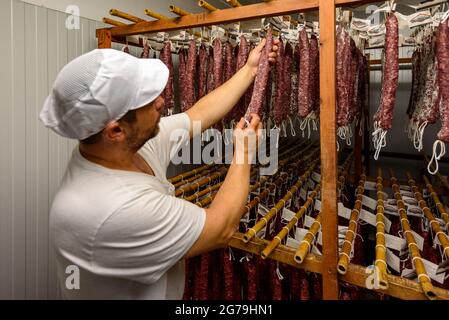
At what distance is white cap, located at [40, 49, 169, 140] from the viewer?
1.00 meters

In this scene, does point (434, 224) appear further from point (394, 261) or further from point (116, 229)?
point (116, 229)

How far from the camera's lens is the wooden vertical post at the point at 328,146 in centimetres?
133

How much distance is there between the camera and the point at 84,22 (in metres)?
2.48

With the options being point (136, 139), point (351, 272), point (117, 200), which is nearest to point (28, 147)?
point (136, 139)

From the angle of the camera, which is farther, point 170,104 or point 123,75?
point 170,104

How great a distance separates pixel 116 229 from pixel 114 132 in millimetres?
317

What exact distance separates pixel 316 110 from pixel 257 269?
93 centimetres

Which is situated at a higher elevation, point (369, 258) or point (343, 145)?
point (343, 145)

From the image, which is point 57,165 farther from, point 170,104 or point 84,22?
point 84,22

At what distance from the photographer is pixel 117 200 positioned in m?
1.02

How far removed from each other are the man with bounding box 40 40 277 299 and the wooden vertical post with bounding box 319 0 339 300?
0.37m

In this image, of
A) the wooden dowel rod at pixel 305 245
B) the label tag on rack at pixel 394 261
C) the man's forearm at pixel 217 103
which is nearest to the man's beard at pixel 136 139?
the man's forearm at pixel 217 103

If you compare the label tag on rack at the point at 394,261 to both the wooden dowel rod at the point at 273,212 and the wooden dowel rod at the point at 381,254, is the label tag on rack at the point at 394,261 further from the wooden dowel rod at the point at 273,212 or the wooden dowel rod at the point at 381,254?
the wooden dowel rod at the point at 273,212
